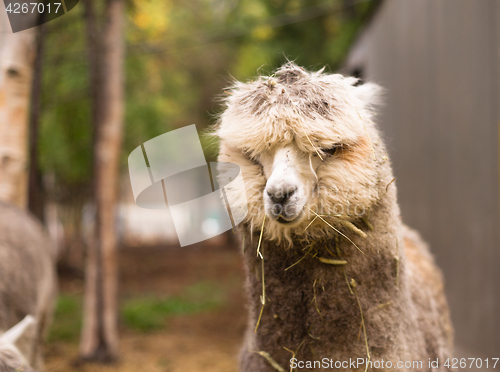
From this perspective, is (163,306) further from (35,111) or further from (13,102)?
(13,102)

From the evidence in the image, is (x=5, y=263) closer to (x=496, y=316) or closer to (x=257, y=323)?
(x=257, y=323)

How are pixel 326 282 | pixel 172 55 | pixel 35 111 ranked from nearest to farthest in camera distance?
pixel 326 282, pixel 35 111, pixel 172 55

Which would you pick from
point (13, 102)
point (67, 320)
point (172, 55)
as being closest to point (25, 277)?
point (13, 102)

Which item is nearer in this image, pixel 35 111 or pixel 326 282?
pixel 326 282

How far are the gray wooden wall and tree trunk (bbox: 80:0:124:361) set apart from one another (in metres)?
3.25

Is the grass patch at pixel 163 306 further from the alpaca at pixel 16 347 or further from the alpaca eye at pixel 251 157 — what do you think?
the alpaca eye at pixel 251 157

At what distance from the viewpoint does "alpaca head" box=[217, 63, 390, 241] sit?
1507 millimetres

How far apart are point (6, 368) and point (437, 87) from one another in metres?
4.65

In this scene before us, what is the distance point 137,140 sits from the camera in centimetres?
860

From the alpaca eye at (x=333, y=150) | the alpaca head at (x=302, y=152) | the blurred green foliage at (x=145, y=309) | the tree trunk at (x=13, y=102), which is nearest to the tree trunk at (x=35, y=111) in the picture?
the tree trunk at (x=13, y=102)

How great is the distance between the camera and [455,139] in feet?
14.0

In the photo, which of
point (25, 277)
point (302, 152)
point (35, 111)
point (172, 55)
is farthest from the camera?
point (172, 55)

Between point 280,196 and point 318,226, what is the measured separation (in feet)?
0.83

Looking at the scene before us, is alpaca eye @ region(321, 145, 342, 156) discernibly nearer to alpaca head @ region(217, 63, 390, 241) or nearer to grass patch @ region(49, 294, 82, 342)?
alpaca head @ region(217, 63, 390, 241)
